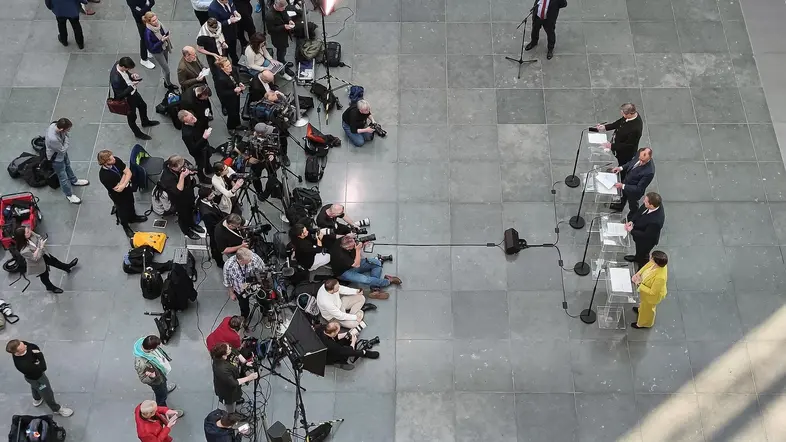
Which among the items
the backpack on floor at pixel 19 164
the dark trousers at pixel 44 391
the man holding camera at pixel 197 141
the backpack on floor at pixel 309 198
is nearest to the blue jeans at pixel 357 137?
the backpack on floor at pixel 309 198

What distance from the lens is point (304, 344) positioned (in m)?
9.62

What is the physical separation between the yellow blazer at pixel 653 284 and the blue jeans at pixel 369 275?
3289 millimetres

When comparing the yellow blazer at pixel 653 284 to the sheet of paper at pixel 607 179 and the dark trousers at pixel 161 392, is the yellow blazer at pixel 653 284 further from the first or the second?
the dark trousers at pixel 161 392

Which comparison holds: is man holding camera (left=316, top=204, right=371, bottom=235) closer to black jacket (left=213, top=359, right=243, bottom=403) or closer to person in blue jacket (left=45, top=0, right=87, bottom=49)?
black jacket (left=213, top=359, right=243, bottom=403)

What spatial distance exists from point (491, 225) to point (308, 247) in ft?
9.06

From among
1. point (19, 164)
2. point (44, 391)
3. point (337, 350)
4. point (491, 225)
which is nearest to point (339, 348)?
point (337, 350)

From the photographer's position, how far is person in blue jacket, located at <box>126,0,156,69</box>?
13.5 meters

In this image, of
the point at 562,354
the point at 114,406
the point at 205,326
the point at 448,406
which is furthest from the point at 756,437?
the point at 114,406

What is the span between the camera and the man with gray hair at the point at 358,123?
41.1 feet

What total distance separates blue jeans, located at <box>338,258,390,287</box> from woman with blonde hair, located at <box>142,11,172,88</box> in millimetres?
4752

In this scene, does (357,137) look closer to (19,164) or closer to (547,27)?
(547,27)

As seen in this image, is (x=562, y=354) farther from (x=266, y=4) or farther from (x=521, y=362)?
(x=266, y=4)

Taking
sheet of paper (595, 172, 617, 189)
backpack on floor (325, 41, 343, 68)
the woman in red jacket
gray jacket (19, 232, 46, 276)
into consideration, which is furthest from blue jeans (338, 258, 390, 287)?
backpack on floor (325, 41, 343, 68)

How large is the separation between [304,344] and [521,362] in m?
2.89
